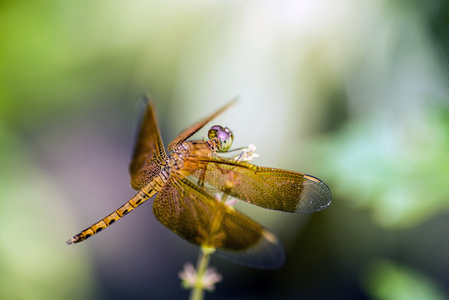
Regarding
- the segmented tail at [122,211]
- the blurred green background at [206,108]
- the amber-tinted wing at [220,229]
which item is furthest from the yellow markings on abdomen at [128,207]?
the blurred green background at [206,108]

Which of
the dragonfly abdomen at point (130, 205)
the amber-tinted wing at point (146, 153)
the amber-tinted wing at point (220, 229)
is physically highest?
the amber-tinted wing at point (146, 153)

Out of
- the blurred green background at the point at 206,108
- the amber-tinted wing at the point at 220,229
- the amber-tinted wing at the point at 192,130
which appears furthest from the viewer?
the blurred green background at the point at 206,108

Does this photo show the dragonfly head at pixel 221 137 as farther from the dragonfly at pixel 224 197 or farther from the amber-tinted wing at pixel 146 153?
the amber-tinted wing at pixel 146 153

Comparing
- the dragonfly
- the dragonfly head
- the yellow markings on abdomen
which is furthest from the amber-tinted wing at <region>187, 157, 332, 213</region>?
the yellow markings on abdomen

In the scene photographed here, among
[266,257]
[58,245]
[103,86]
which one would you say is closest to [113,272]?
[58,245]

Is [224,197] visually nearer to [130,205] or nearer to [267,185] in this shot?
[267,185]

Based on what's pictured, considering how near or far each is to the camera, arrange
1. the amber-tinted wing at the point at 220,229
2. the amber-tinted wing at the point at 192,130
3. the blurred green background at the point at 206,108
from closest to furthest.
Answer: the amber-tinted wing at the point at 220,229
the amber-tinted wing at the point at 192,130
the blurred green background at the point at 206,108
